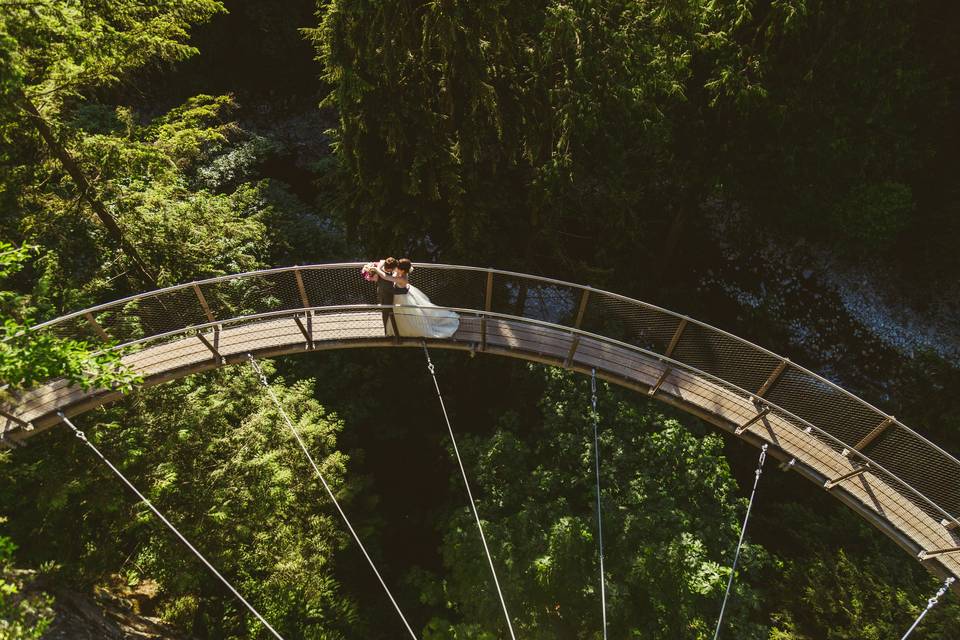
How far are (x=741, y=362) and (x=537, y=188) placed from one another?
576 centimetres

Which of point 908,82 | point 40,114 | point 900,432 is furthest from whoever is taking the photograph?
point 908,82

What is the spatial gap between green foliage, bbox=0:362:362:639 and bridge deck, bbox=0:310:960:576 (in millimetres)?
819

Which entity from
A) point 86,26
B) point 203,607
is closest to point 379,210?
point 86,26

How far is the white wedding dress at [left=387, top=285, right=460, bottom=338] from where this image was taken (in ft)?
36.6

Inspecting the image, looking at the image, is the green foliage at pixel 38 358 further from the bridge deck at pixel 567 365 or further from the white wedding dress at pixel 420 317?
the white wedding dress at pixel 420 317

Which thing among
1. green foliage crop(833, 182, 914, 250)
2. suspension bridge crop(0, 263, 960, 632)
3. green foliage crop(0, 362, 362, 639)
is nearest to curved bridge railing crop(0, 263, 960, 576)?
suspension bridge crop(0, 263, 960, 632)

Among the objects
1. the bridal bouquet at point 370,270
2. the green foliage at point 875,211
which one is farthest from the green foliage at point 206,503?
the green foliage at point 875,211

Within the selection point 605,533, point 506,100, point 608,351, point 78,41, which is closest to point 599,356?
point 608,351

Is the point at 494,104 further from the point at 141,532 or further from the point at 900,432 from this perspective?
the point at 141,532

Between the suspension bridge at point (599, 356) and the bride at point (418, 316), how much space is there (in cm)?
23

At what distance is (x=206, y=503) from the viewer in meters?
11.1

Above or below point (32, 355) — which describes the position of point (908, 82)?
above

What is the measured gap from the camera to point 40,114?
418 inches

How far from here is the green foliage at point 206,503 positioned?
33.4 feet
